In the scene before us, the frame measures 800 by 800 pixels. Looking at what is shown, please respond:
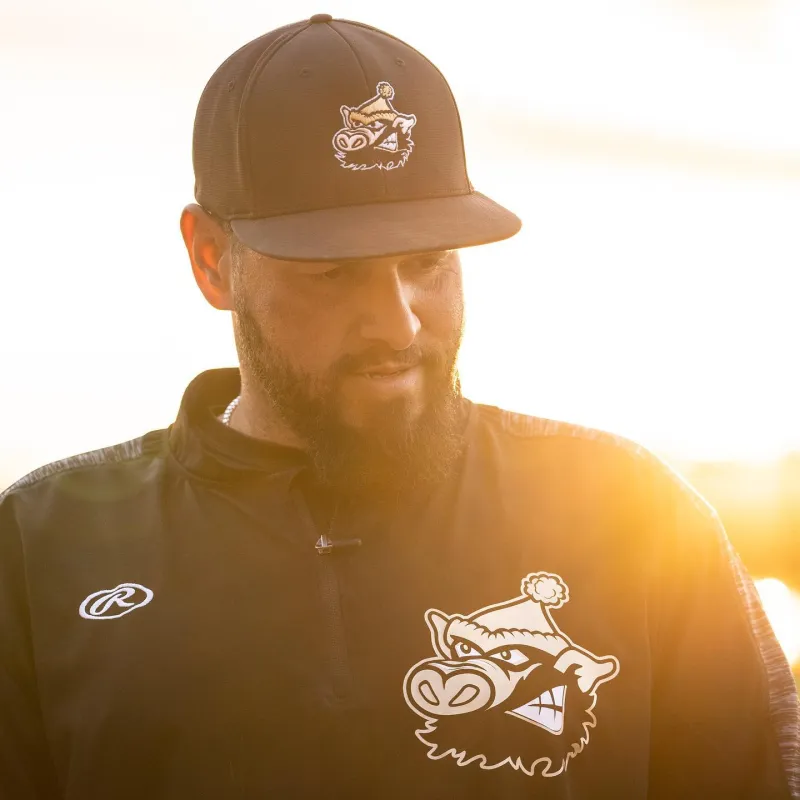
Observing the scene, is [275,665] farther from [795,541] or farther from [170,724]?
[795,541]

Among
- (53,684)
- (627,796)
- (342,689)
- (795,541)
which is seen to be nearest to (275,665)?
(342,689)

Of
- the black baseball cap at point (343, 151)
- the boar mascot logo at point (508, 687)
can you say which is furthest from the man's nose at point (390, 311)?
the boar mascot logo at point (508, 687)

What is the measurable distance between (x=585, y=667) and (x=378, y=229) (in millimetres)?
1113

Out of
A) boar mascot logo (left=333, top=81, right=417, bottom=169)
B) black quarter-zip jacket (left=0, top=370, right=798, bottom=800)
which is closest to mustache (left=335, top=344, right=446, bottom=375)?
black quarter-zip jacket (left=0, top=370, right=798, bottom=800)

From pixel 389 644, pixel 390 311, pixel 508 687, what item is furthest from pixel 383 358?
pixel 508 687

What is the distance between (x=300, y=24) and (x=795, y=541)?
20.2m

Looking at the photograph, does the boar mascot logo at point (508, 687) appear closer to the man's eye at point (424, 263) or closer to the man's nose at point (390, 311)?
the man's nose at point (390, 311)

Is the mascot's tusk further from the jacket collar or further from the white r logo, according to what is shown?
the white r logo

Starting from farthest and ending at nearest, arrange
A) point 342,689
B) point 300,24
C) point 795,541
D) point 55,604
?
1. point 795,541
2. point 300,24
3. point 55,604
4. point 342,689

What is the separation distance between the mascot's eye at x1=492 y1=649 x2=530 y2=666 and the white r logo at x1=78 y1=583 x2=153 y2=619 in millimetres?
834

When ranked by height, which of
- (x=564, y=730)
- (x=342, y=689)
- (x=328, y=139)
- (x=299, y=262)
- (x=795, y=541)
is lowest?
(x=795, y=541)

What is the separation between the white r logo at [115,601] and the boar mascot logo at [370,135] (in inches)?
44.3

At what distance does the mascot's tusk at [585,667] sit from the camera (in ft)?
8.13

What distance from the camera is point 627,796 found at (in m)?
2.47
